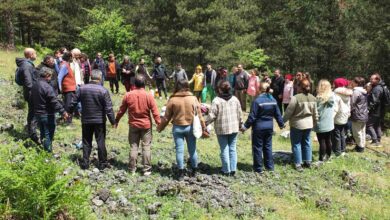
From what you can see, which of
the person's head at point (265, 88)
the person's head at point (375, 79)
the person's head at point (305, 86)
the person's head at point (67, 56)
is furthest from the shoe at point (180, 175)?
the person's head at point (375, 79)

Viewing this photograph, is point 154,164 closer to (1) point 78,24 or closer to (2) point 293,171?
(2) point 293,171

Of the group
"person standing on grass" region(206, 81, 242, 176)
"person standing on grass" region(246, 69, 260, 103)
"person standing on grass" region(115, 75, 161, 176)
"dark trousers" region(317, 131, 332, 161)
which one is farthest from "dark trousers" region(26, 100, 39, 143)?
"person standing on grass" region(246, 69, 260, 103)

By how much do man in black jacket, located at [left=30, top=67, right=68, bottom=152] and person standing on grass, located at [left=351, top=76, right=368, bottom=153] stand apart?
321 inches

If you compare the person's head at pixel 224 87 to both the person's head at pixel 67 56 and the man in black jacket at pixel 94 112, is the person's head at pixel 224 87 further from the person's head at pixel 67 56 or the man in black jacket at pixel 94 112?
the person's head at pixel 67 56

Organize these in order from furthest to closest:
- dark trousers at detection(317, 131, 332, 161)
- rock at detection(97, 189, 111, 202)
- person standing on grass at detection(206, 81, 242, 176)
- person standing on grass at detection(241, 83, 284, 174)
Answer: dark trousers at detection(317, 131, 332, 161)
person standing on grass at detection(241, 83, 284, 174)
person standing on grass at detection(206, 81, 242, 176)
rock at detection(97, 189, 111, 202)

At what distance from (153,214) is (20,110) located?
26.2ft

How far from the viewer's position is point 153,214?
251 inches

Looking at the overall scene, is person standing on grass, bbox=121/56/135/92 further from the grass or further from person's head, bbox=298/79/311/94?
person's head, bbox=298/79/311/94

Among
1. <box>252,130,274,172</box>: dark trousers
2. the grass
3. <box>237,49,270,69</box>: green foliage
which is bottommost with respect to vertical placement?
the grass

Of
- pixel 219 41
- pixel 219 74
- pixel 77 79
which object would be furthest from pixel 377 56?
pixel 77 79

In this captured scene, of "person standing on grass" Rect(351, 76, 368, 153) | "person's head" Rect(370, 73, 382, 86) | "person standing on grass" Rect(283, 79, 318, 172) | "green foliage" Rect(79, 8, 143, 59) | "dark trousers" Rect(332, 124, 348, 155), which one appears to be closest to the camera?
"person standing on grass" Rect(283, 79, 318, 172)

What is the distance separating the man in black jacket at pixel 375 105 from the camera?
12109 mm

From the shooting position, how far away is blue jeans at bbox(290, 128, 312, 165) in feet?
30.8

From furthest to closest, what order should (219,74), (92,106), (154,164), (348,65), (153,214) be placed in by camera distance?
(348,65) → (219,74) → (154,164) → (92,106) → (153,214)
